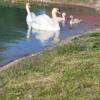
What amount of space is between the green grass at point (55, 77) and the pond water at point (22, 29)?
116 inches

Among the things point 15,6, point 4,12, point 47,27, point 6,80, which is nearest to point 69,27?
point 47,27

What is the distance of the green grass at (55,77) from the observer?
11367mm

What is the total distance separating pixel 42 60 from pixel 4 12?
21414 millimetres

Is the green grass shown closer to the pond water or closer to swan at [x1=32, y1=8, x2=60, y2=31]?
the pond water

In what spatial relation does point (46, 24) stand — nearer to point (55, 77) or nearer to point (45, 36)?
point (45, 36)

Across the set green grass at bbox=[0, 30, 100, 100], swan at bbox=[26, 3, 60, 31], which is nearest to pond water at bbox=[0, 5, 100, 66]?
swan at bbox=[26, 3, 60, 31]

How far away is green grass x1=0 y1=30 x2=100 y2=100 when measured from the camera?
448 inches

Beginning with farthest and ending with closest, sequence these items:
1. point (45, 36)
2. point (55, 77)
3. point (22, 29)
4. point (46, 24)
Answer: point (46, 24), point (22, 29), point (45, 36), point (55, 77)

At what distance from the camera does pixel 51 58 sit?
50.8ft

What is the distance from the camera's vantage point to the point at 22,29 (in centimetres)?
2756

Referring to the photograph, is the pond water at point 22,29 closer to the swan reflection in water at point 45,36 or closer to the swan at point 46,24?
the swan reflection in water at point 45,36

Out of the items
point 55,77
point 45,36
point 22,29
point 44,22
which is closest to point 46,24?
point 44,22

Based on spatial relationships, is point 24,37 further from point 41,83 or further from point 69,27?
point 41,83

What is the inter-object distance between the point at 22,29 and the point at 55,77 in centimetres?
1506
